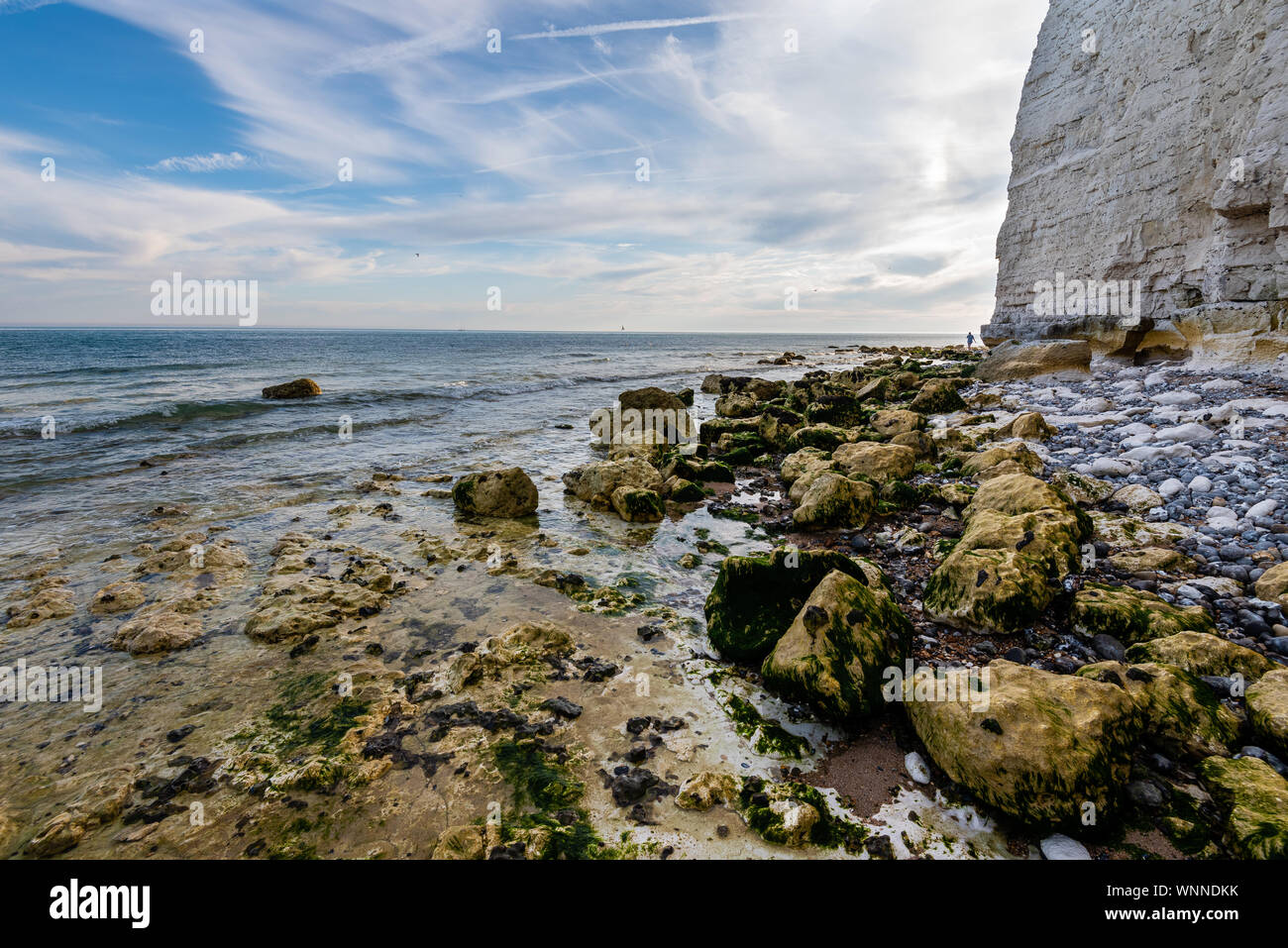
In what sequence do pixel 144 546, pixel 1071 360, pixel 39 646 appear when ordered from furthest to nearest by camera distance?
1. pixel 1071 360
2. pixel 144 546
3. pixel 39 646

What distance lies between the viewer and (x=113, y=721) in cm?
440

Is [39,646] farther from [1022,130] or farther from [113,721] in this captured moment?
[1022,130]

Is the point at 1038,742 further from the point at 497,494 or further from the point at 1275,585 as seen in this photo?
the point at 497,494

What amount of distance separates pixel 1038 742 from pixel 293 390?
30804 millimetres

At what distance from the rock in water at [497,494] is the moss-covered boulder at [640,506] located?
6.13 ft

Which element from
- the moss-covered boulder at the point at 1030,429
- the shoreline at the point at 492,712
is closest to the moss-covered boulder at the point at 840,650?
the shoreline at the point at 492,712

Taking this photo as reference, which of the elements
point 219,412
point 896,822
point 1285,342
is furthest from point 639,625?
point 219,412

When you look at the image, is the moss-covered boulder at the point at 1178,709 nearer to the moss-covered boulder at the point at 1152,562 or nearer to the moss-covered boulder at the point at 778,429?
the moss-covered boulder at the point at 1152,562

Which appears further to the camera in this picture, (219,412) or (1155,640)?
(219,412)

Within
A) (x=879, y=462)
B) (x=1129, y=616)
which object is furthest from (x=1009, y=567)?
(x=879, y=462)

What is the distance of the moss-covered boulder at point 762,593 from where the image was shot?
5.22 metres

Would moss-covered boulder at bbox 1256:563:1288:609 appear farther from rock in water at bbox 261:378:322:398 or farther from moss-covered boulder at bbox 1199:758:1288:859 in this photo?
rock in water at bbox 261:378:322:398

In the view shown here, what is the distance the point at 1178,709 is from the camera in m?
3.51
